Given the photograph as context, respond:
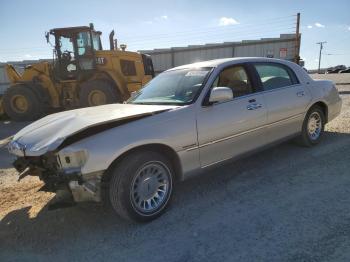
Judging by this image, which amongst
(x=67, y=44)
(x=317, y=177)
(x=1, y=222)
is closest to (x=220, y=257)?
(x=317, y=177)

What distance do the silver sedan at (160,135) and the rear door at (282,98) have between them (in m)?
0.02

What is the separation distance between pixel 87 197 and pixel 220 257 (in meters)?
1.37

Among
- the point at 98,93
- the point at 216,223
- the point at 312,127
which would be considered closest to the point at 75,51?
the point at 98,93

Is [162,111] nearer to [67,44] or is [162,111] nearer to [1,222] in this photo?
[1,222]

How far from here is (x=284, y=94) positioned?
4957 millimetres

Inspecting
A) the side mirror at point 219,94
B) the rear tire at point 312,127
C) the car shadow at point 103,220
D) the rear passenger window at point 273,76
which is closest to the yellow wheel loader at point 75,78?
the rear passenger window at point 273,76

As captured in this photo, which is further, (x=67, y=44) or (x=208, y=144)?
(x=67, y=44)

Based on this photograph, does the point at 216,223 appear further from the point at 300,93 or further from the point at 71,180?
the point at 300,93

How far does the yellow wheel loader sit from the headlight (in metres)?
7.65

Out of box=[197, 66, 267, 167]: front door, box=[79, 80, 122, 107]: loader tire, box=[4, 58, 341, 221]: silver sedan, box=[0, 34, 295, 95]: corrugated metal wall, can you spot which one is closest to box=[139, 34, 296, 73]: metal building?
box=[0, 34, 295, 95]: corrugated metal wall

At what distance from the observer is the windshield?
403 centimetres

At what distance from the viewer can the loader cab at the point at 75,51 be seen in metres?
11.1

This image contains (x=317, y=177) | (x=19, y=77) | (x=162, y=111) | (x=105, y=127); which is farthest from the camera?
(x=19, y=77)

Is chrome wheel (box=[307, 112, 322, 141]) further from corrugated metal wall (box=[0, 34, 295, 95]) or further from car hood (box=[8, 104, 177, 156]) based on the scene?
corrugated metal wall (box=[0, 34, 295, 95])
